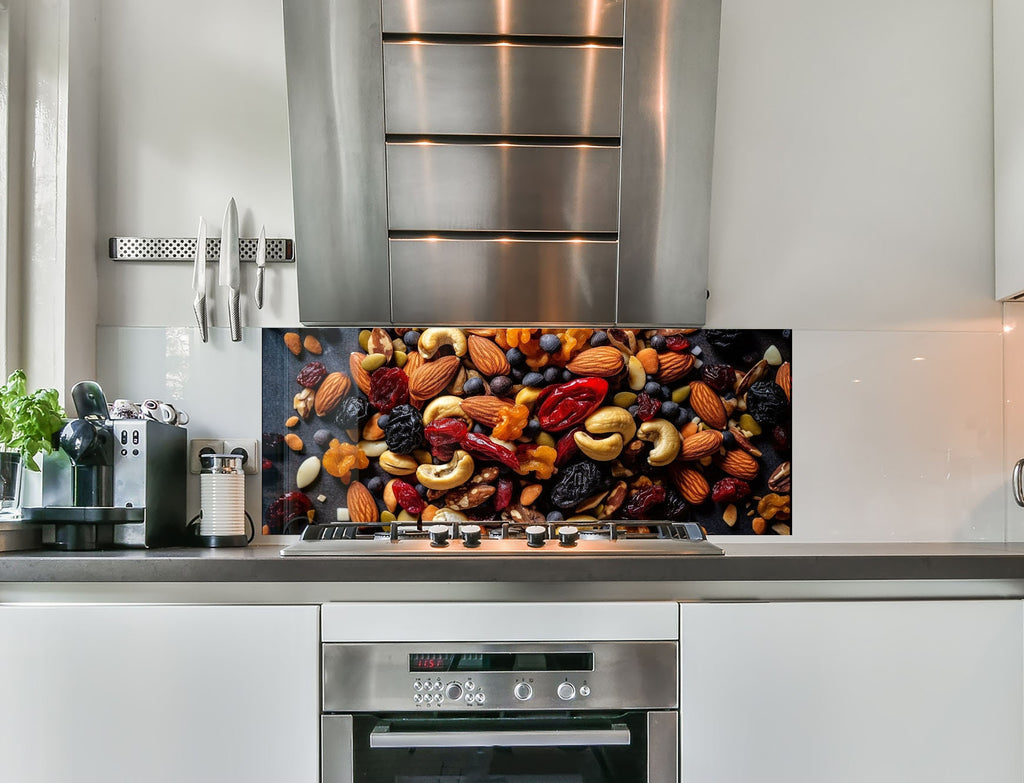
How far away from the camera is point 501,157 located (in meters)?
1.78

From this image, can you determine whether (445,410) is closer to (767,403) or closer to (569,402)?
(569,402)

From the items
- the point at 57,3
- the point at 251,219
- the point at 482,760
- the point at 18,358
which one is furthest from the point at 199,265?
the point at 482,760

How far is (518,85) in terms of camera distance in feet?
5.78

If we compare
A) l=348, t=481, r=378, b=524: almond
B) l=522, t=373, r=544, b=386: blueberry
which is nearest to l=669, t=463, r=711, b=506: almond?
l=522, t=373, r=544, b=386: blueberry

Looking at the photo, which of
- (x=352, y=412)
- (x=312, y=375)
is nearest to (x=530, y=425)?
(x=352, y=412)

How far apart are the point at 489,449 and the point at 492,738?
69cm

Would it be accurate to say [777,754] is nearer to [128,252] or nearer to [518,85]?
[518,85]

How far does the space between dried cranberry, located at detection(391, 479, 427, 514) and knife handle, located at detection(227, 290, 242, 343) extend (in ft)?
1.68

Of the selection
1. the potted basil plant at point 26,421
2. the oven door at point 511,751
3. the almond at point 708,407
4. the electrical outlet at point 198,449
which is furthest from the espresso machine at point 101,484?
the almond at point 708,407

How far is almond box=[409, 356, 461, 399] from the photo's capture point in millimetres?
1945

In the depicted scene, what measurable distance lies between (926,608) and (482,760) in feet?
2.73

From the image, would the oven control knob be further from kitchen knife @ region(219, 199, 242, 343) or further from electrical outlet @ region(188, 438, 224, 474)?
kitchen knife @ region(219, 199, 242, 343)

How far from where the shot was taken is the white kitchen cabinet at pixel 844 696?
56.5 inches

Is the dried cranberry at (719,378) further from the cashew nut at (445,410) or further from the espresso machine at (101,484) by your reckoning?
the espresso machine at (101,484)
